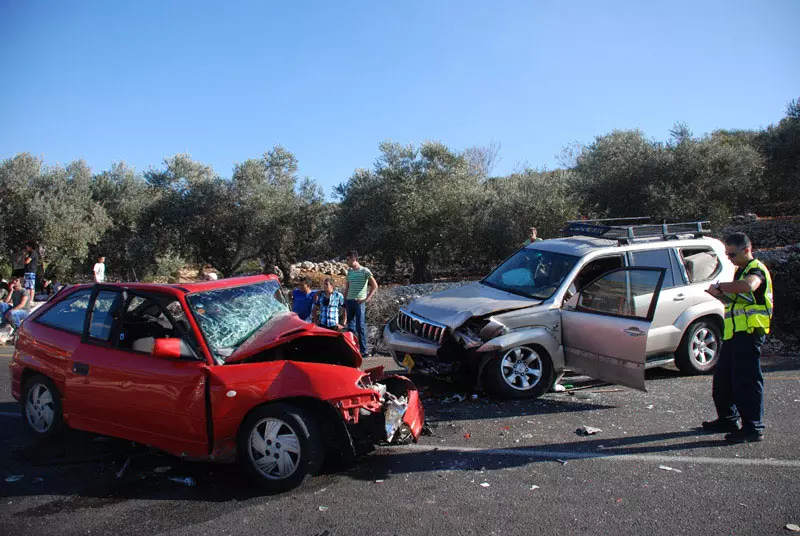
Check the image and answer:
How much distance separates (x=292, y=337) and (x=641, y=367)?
138 inches

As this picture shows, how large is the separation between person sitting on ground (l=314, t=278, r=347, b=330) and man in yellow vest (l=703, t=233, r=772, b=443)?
5.56m

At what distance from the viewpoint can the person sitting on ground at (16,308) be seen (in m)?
11.8

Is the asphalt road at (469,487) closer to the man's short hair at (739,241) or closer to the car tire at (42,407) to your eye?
the car tire at (42,407)

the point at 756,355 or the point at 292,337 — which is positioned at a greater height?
the point at 292,337

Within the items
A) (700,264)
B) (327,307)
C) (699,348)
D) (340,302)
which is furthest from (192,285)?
(700,264)

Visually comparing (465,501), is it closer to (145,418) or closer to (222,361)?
(222,361)

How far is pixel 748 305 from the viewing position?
5125 millimetres

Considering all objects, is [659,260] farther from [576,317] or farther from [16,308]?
[16,308]

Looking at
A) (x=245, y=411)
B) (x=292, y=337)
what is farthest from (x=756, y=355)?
(x=245, y=411)

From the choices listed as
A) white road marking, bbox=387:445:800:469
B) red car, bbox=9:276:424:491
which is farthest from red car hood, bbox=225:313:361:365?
white road marking, bbox=387:445:800:469

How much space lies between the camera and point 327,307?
922 centimetres

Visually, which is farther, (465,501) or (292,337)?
(292,337)

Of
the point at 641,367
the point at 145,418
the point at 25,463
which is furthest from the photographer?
the point at 641,367

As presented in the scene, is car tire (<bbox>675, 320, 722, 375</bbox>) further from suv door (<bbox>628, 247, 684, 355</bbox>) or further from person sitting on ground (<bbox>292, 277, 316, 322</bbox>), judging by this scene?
person sitting on ground (<bbox>292, 277, 316, 322</bbox>)
